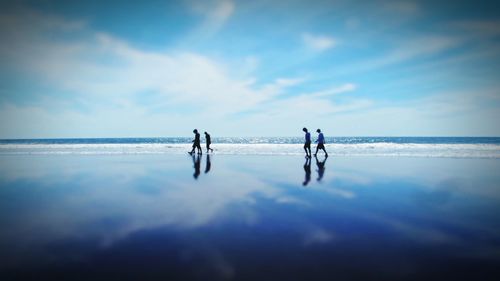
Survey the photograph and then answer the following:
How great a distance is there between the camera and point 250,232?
4523 mm

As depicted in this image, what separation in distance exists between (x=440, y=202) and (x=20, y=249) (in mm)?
8366

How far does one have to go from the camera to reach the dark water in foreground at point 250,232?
3.27m

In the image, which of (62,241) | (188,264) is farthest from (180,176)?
(188,264)

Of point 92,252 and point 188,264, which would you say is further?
point 92,252

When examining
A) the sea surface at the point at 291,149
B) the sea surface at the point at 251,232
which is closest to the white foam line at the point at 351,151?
the sea surface at the point at 291,149

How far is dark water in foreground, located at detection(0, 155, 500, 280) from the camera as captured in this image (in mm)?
3266

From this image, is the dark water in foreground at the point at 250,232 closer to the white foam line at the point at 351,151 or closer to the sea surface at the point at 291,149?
the white foam line at the point at 351,151

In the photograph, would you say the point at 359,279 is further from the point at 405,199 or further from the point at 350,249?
the point at 405,199

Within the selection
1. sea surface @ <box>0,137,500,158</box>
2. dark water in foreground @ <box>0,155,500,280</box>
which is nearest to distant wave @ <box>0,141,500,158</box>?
sea surface @ <box>0,137,500,158</box>

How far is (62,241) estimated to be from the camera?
418 centimetres

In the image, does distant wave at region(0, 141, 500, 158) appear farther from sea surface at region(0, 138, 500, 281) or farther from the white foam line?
sea surface at region(0, 138, 500, 281)

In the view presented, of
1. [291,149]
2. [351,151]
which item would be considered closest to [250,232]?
[351,151]

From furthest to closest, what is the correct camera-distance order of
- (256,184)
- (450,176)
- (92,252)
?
(450,176) → (256,184) → (92,252)

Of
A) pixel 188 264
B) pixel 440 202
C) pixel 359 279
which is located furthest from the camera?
pixel 440 202
